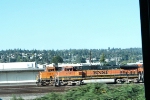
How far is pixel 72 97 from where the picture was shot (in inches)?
124

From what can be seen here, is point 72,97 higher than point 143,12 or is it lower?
lower

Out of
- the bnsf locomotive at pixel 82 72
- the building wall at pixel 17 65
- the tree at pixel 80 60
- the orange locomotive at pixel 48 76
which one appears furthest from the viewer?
the building wall at pixel 17 65

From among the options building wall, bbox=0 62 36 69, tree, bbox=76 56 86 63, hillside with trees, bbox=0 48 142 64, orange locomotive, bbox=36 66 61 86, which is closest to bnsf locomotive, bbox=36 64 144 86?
orange locomotive, bbox=36 66 61 86

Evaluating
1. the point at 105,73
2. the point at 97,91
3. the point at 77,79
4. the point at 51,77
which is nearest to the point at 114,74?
the point at 105,73

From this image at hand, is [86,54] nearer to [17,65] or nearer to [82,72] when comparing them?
[82,72]

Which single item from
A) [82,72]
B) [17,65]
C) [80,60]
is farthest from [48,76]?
[17,65]

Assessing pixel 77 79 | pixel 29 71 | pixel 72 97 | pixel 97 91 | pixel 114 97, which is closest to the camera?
pixel 114 97

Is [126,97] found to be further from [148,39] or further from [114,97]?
[148,39]

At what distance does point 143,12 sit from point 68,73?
19.3m

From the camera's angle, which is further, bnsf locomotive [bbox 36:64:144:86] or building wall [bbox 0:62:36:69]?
building wall [bbox 0:62:36:69]

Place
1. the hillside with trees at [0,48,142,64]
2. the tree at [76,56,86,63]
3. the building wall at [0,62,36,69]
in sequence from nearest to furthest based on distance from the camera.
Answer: the hillside with trees at [0,48,142,64] → the tree at [76,56,86,63] → the building wall at [0,62,36,69]

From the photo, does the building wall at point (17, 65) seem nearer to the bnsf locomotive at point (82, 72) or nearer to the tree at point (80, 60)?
the tree at point (80, 60)

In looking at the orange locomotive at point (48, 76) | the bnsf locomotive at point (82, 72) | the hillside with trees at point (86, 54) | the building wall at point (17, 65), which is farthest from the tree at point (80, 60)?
the building wall at point (17, 65)

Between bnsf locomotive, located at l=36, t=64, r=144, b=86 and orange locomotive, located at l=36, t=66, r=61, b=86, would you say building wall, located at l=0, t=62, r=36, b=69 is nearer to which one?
orange locomotive, located at l=36, t=66, r=61, b=86
